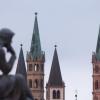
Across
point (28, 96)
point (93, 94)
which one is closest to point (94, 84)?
point (93, 94)

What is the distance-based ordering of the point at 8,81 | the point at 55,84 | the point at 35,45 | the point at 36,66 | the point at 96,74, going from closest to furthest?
1. the point at 8,81
2. the point at 55,84
3. the point at 96,74
4. the point at 35,45
5. the point at 36,66

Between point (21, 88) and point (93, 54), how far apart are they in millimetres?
112286

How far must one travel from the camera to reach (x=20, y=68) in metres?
115

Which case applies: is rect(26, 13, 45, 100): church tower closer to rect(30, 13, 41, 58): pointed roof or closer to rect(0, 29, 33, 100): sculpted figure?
rect(30, 13, 41, 58): pointed roof

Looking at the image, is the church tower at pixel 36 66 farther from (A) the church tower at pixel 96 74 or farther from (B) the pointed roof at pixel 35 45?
(A) the church tower at pixel 96 74

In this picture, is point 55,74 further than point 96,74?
No

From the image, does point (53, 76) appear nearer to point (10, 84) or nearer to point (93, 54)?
point (93, 54)

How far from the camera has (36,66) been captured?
119250 mm

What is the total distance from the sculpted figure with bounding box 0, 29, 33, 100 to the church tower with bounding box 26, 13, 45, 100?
10776 cm

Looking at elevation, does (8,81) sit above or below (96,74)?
below

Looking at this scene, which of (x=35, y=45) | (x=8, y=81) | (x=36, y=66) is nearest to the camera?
(x=8, y=81)

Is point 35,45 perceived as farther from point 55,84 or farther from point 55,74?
point 55,74

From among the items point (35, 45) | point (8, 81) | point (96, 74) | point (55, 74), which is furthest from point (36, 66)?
point (8, 81)

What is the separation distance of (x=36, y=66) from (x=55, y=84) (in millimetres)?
6049
